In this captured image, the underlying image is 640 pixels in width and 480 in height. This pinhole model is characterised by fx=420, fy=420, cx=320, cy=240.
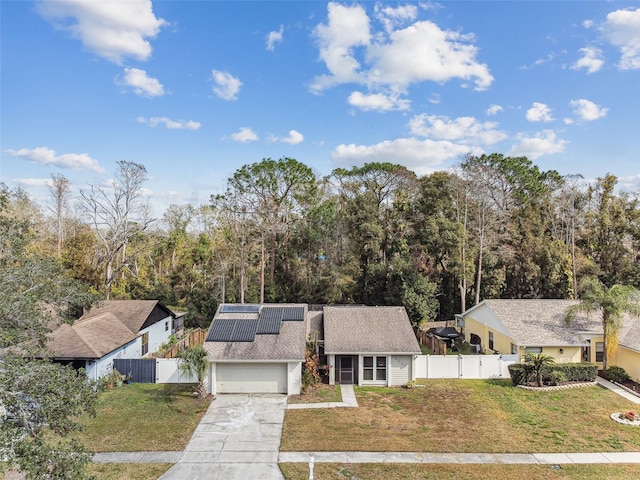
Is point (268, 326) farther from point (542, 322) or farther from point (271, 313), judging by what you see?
point (542, 322)

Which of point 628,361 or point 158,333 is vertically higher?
point 158,333

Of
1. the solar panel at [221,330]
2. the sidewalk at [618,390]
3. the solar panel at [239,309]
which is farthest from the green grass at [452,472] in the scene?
the solar panel at [239,309]

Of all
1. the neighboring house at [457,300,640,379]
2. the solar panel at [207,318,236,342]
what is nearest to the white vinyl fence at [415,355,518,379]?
the neighboring house at [457,300,640,379]

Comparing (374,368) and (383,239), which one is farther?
A: (383,239)

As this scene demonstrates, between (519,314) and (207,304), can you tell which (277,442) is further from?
(207,304)

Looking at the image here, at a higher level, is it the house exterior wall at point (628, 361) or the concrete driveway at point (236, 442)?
the house exterior wall at point (628, 361)

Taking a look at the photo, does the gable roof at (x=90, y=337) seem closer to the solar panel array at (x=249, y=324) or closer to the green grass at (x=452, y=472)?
the solar panel array at (x=249, y=324)

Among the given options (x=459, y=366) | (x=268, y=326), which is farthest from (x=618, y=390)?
(x=268, y=326)
